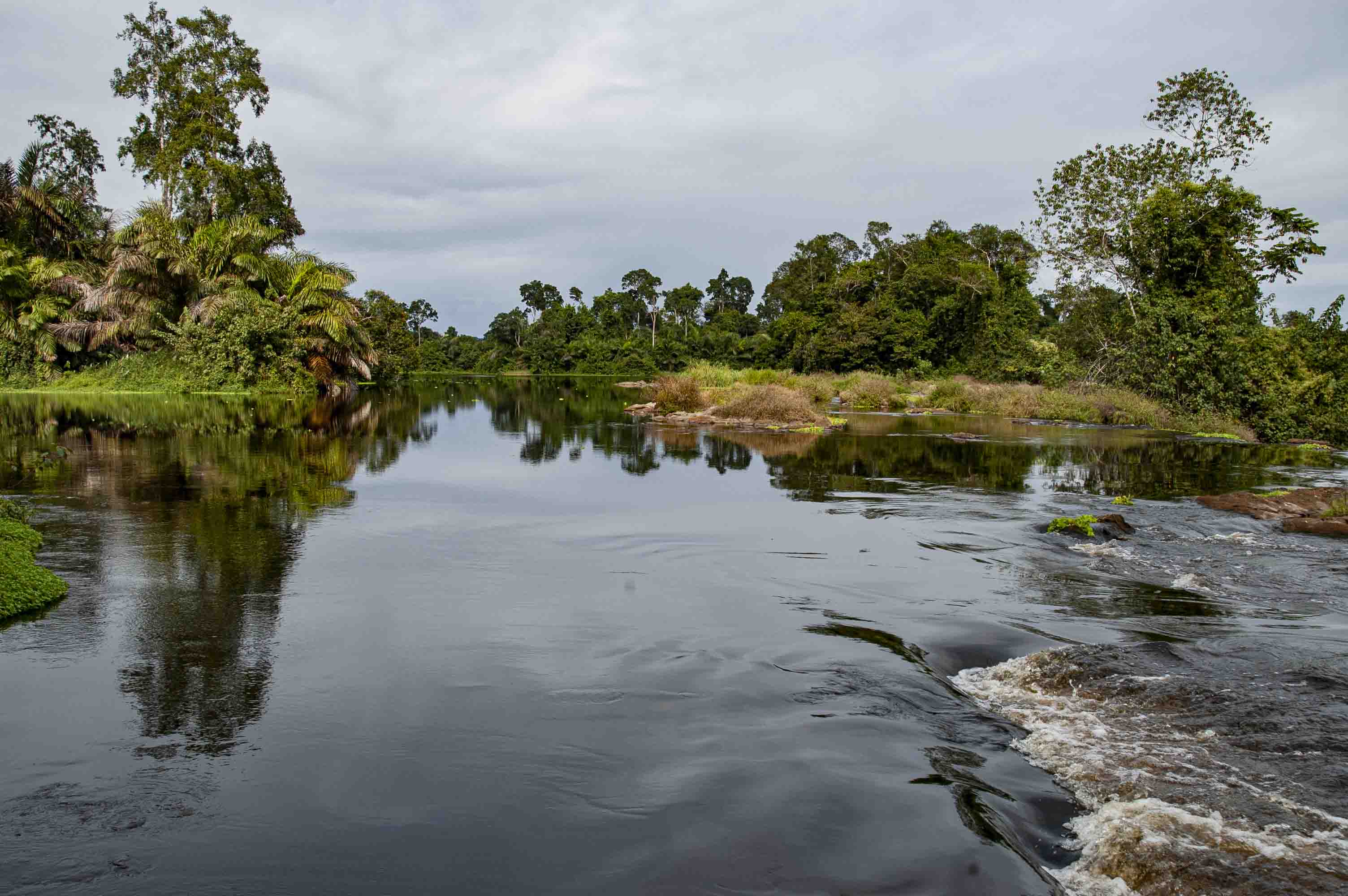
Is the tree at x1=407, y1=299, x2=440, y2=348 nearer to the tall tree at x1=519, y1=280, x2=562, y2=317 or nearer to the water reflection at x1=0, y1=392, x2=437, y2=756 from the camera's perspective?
the tall tree at x1=519, y1=280, x2=562, y2=317

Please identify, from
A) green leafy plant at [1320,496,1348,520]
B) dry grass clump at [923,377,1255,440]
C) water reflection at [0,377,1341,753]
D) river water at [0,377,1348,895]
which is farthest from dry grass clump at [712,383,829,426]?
river water at [0,377,1348,895]

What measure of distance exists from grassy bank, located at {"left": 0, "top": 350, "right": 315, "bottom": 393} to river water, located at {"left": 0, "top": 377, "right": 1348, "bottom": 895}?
27539 millimetres

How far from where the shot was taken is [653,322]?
330ft

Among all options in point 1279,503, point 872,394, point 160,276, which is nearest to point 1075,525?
point 1279,503

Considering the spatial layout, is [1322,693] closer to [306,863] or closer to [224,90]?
[306,863]

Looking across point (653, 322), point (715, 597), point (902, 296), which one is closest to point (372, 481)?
point (715, 597)

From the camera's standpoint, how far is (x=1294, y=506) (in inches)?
482

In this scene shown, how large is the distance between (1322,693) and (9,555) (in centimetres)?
1031

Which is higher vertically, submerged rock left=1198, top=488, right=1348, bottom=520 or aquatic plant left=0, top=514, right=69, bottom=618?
submerged rock left=1198, top=488, right=1348, bottom=520

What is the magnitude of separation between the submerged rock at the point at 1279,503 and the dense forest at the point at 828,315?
15.0 meters

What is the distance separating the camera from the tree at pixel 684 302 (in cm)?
9850

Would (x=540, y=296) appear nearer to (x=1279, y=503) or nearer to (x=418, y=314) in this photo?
(x=418, y=314)

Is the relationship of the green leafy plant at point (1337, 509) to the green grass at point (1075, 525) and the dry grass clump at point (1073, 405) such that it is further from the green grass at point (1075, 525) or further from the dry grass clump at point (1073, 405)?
the dry grass clump at point (1073, 405)

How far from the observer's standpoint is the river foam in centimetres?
345
